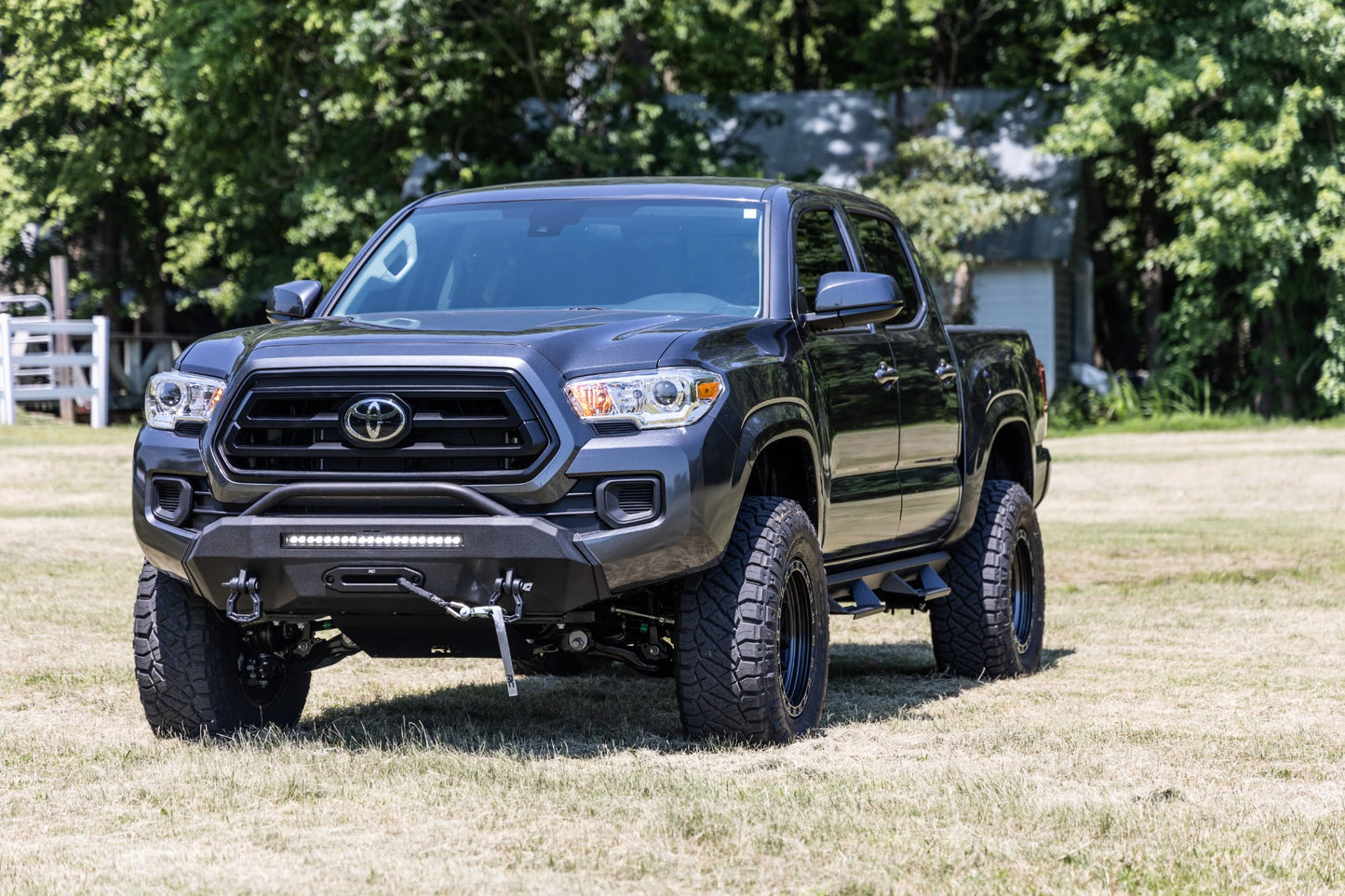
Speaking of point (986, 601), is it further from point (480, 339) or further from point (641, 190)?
point (480, 339)

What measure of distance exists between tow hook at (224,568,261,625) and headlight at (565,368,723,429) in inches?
45.1

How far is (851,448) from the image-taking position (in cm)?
754

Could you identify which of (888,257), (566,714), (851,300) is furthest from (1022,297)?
(851,300)

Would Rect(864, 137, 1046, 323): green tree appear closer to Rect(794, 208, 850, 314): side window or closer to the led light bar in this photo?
Rect(794, 208, 850, 314): side window

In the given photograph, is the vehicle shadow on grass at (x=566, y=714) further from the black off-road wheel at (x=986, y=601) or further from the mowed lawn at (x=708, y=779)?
the black off-road wheel at (x=986, y=601)

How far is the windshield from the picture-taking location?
23.7 feet

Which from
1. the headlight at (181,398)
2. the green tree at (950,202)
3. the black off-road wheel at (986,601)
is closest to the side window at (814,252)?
the black off-road wheel at (986,601)

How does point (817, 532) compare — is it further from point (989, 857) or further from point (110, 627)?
point (110, 627)

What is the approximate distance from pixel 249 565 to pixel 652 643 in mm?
1410

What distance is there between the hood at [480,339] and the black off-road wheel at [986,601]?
2.44 metres

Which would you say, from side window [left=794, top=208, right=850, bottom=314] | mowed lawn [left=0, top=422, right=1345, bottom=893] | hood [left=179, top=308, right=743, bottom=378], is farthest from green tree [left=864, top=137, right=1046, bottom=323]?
hood [left=179, top=308, right=743, bottom=378]

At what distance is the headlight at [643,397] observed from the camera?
6082mm

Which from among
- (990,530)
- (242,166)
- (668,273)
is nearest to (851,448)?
(668,273)

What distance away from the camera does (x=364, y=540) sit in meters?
6.06
